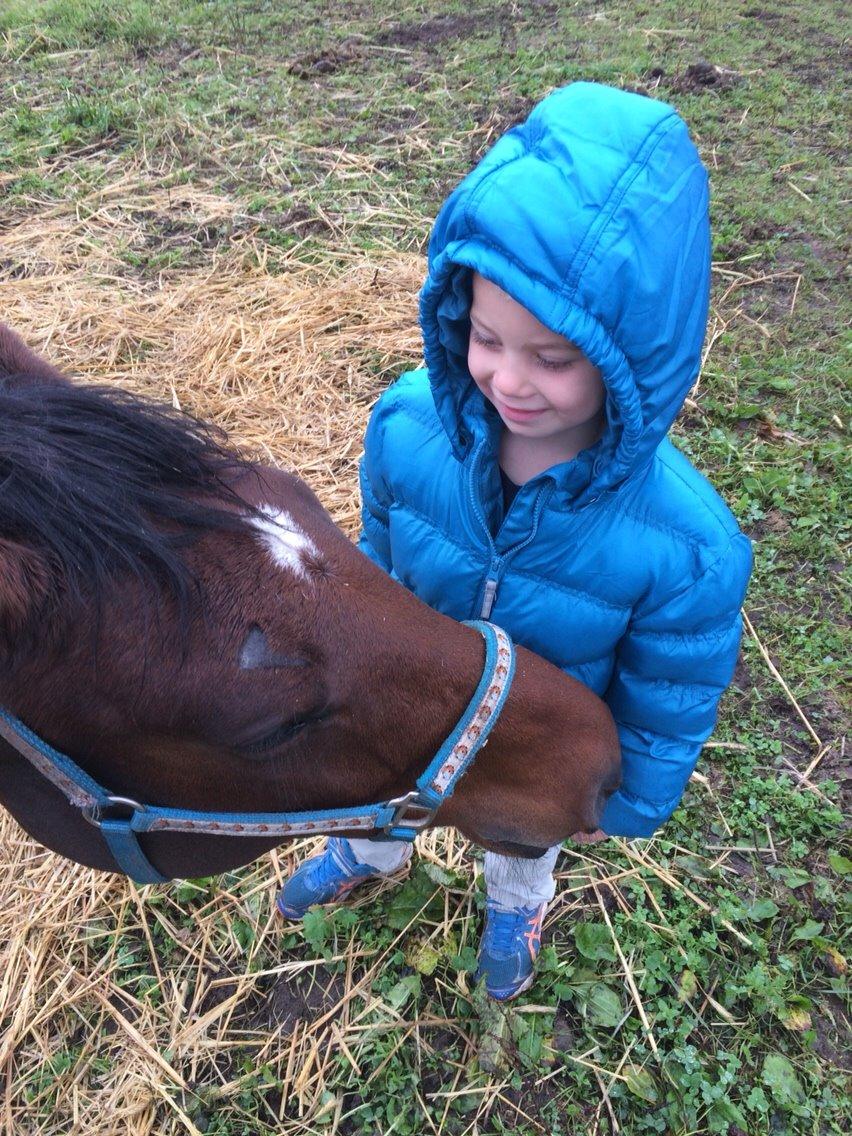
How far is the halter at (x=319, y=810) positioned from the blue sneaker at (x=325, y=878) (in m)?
0.80

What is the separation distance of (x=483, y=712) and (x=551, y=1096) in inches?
50.5

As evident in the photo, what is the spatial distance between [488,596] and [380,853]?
35.2 inches

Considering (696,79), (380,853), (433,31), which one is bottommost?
(380,853)

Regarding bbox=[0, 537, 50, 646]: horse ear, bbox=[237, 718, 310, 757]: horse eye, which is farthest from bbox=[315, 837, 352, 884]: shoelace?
bbox=[0, 537, 50, 646]: horse ear

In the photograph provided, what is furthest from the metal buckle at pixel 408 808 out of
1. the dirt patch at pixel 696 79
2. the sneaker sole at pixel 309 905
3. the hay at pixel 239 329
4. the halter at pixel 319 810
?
the dirt patch at pixel 696 79

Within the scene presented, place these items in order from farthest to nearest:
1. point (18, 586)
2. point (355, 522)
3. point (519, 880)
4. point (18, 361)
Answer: point (355, 522) → point (519, 880) → point (18, 361) → point (18, 586)

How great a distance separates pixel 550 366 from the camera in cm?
124

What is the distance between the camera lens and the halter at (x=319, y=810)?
121cm

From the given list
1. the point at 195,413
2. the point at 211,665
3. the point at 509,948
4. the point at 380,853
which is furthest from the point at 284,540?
the point at 195,413

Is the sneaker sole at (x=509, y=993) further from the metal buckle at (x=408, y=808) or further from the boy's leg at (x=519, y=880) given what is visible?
the metal buckle at (x=408, y=808)

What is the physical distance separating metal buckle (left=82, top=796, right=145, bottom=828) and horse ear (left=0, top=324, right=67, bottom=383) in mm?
761

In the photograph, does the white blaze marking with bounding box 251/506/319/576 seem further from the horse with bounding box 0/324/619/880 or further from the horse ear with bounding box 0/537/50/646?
the horse ear with bounding box 0/537/50/646

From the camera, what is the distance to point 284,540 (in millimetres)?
1214

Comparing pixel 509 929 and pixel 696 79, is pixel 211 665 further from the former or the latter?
pixel 696 79
